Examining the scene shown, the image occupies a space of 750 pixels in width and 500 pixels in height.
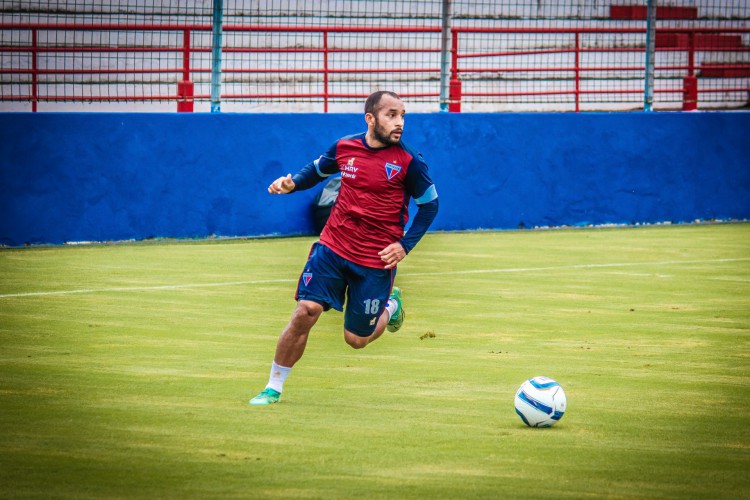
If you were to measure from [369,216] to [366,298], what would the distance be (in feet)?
1.71

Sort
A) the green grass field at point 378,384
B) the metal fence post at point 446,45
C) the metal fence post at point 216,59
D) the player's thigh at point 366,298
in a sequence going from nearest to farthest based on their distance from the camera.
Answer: the green grass field at point 378,384, the player's thigh at point 366,298, the metal fence post at point 216,59, the metal fence post at point 446,45

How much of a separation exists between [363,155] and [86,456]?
2874mm

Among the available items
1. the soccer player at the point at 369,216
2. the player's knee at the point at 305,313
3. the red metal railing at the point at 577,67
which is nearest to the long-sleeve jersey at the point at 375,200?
the soccer player at the point at 369,216

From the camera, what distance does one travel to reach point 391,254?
8328mm

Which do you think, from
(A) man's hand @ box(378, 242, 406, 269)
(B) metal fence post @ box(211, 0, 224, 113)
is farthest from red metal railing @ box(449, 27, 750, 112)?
(A) man's hand @ box(378, 242, 406, 269)

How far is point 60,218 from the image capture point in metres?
17.5

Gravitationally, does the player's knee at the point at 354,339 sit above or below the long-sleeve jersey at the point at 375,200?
below

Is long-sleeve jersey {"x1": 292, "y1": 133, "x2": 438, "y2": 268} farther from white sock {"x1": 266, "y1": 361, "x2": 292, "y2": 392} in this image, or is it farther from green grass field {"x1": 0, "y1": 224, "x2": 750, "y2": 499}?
green grass field {"x1": 0, "y1": 224, "x2": 750, "y2": 499}

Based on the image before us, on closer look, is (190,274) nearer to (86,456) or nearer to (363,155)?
(363,155)

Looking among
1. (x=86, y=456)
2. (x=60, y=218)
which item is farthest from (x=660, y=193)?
(x=86, y=456)

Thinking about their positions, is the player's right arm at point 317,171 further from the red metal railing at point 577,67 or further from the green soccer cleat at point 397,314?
the red metal railing at point 577,67

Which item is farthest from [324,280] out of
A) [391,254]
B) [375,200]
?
[375,200]

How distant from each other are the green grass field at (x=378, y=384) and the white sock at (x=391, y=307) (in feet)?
1.29

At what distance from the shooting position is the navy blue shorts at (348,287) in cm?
818
